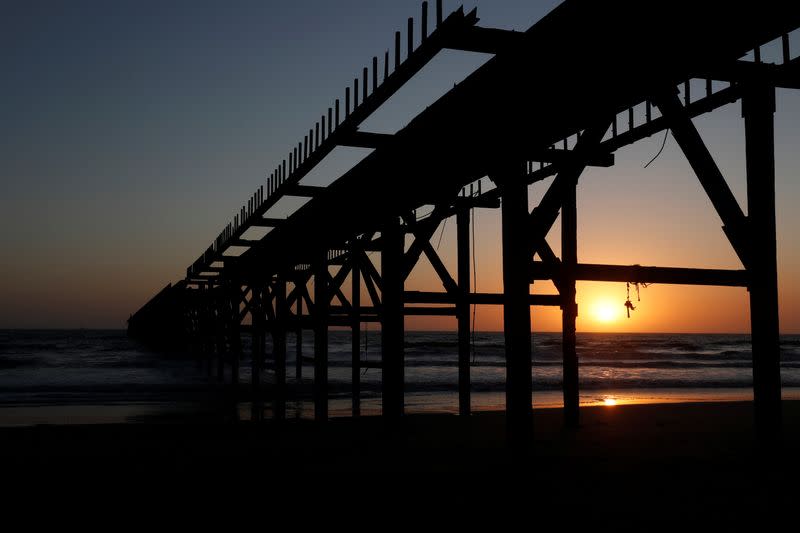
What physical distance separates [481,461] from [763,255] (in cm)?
287

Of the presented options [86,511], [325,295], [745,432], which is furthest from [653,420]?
[86,511]

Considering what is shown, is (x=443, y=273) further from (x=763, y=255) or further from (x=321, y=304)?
(x=763, y=255)

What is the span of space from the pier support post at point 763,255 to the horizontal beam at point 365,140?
131 inches

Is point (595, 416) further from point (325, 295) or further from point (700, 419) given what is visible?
point (325, 295)

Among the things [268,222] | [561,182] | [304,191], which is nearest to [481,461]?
[561,182]

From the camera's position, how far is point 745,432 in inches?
360

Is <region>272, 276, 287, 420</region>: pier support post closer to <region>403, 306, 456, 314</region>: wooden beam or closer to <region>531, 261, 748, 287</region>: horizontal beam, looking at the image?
<region>403, 306, 456, 314</region>: wooden beam

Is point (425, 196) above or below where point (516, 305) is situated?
above

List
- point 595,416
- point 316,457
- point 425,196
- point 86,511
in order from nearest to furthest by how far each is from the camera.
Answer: point 86,511 → point 316,457 → point 425,196 → point 595,416

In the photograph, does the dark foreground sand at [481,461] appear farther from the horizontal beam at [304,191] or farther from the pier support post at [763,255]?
the horizontal beam at [304,191]

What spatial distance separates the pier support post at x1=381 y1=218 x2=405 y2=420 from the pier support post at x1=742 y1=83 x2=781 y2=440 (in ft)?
14.3

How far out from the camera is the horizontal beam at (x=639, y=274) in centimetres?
625

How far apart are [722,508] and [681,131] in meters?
2.52

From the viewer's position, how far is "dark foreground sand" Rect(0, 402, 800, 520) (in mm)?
5176
